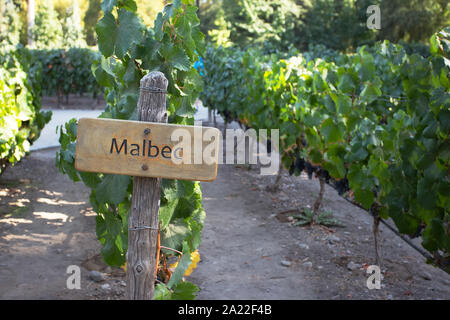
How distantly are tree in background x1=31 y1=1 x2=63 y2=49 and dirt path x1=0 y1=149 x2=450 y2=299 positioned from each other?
18.6 m

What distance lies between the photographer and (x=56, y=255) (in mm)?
4711

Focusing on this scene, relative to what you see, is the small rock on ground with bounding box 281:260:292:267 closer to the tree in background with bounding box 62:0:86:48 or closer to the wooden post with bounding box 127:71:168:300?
the wooden post with bounding box 127:71:168:300

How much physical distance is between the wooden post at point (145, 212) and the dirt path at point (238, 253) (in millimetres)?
1958

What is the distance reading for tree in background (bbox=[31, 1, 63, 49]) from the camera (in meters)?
24.1

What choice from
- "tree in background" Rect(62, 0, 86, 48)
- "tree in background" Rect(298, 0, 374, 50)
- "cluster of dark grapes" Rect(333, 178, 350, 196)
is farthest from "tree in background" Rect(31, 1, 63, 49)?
"cluster of dark grapes" Rect(333, 178, 350, 196)

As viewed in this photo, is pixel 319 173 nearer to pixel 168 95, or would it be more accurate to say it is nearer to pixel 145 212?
pixel 168 95

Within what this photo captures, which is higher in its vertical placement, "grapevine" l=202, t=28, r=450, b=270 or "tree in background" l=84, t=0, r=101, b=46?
"tree in background" l=84, t=0, r=101, b=46

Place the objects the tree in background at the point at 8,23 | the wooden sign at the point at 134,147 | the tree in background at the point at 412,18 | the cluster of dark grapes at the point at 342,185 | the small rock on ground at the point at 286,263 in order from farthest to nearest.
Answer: the tree in background at the point at 412,18 < the tree in background at the point at 8,23 < the cluster of dark grapes at the point at 342,185 < the small rock on ground at the point at 286,263 < the wooden sign at the point at 134,147

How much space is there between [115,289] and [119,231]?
4.46 feet

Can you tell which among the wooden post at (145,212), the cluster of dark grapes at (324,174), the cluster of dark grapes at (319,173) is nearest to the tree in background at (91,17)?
the cluster of dark grapes at (319,173)

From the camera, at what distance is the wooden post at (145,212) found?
2.06 metres

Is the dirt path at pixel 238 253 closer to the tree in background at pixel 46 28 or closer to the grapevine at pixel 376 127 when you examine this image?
the grapevine at pixel 376 127

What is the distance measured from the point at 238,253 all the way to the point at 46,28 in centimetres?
2232

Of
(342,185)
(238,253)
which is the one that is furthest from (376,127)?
(238,253)
